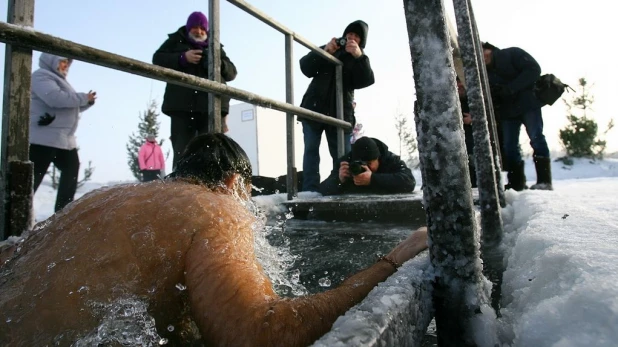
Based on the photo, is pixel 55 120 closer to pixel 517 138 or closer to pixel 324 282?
pixel 324 282

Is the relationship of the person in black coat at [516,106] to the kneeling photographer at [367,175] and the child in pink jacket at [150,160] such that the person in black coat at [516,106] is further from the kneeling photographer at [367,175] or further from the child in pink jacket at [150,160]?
Result: the child in pink jacket at [150,160]

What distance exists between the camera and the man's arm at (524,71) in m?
4.23

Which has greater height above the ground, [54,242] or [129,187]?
[129,187]

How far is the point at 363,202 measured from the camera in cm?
304

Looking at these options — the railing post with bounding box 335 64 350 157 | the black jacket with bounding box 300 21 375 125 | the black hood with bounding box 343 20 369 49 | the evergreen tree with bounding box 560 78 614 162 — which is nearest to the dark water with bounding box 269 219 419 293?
the railing post with bounding box 335 64 350 157

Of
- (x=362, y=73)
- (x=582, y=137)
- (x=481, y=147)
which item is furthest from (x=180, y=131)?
(x=582, y=137)

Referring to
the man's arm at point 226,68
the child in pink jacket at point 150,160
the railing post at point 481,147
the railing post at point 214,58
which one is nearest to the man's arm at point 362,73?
the man's arm at point 226,68

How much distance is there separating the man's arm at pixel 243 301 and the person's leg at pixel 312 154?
3.59 meters

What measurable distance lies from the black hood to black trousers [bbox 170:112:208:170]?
215 centimetres

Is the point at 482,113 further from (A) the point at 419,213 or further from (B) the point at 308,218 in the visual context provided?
(B) the point at 308,218

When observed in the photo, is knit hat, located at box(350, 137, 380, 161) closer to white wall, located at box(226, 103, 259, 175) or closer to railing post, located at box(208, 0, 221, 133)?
railing post, located at box(208, 0, 221, 133)

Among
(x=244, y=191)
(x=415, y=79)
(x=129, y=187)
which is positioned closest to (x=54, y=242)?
(x=129, y=187)

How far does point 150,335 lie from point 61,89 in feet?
10.6

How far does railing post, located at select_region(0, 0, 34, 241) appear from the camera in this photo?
57.3 inches
